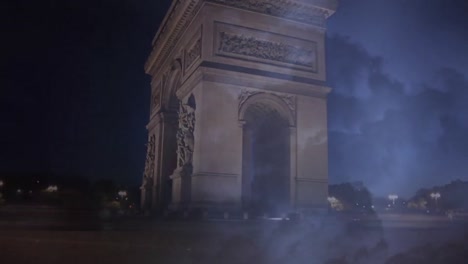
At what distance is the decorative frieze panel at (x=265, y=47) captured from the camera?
18.1m

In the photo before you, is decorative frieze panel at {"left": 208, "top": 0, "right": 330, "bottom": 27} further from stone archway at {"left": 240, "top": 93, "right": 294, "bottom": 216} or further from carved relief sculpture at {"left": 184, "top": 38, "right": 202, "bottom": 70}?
stone archway at {"left": 240, "top": 93, "right": 294, "bottom": 216}

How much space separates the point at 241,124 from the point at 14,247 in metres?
11.4

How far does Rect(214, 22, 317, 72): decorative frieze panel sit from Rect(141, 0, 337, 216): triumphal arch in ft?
0.14

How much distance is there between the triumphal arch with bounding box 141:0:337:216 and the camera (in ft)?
56.3

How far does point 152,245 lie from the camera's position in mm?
7793

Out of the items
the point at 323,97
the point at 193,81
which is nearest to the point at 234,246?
the point at 193,81

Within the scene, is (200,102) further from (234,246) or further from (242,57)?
(234,246)

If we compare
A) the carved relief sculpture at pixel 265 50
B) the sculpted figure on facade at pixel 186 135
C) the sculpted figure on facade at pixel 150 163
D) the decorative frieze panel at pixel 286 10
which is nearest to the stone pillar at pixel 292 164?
the carved relief sculpture at pixel 265 50

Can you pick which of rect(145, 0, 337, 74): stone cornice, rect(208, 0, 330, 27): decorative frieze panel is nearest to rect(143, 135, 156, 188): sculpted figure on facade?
rect(145, 0, 337, 74): stone cornice

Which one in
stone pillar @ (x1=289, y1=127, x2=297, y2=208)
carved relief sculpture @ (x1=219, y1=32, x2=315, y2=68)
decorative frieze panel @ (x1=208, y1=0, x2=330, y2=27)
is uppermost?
decorative frieze panel @ (x1=208, y1=0, x2=330, y2=27)

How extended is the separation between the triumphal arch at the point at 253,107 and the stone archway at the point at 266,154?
43 mm

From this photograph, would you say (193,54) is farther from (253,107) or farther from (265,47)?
(253,107)

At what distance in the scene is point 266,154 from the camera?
19469 mm

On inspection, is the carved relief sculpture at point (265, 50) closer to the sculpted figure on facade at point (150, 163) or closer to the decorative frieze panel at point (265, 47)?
the decorative frieze panel at point (265, 47)
